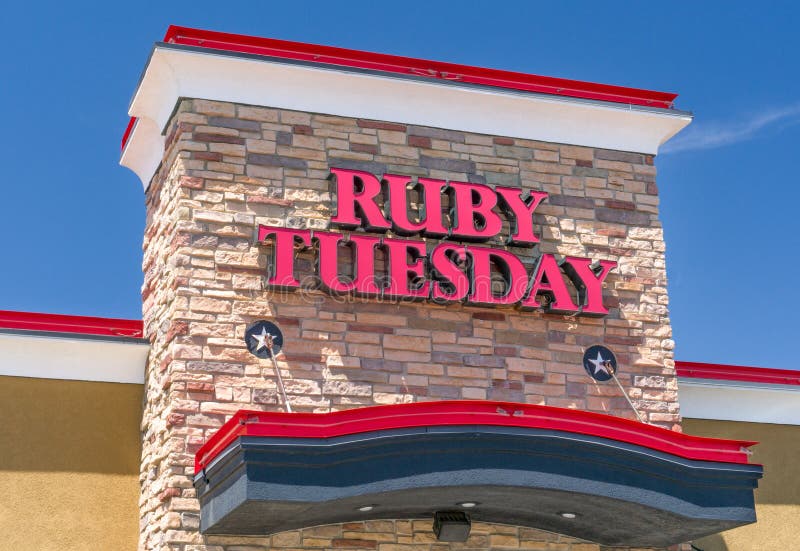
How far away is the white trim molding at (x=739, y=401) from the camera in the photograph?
15906 millimetres

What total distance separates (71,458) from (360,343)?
140 inches

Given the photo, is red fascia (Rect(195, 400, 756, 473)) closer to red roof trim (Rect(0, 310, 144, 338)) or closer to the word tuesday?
the word tuesday

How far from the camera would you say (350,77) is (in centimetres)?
1409

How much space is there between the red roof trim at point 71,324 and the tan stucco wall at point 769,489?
7.22 meters

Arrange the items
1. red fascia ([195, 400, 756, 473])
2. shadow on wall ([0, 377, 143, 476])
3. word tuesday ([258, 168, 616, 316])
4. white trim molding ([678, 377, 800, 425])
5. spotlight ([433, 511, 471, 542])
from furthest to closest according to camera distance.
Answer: white trim molding ([678, 377, 800, 425]) < shadow on wall ([0, 377, 143, 476]) < word tuesday ([258, 168, 616, 316]) < spotlight ([433, 511, 471, 542]) < red fascia ([195, 400, 756, 473])

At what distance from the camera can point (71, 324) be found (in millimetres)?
14375

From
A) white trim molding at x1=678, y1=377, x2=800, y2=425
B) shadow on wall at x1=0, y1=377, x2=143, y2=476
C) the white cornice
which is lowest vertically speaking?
shadow on wall at x1=0, y1=377, x2=143, y2=476

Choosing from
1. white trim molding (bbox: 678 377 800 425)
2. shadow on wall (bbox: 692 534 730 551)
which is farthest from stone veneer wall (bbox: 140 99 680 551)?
shadow on wall (bbox: 692 534 730 551)

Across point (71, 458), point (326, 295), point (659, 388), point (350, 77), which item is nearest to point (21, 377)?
point (71, 458)

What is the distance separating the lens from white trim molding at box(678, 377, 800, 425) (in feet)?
52.2

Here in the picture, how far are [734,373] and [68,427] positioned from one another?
8587 millimetres

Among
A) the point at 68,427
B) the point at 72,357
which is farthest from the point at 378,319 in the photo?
the point at 68,427

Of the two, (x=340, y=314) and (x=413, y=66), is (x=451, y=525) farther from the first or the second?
(x=413, y=66)

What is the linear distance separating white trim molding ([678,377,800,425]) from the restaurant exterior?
5.10ft
